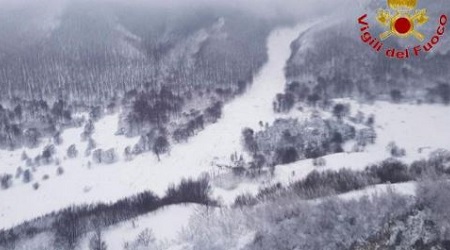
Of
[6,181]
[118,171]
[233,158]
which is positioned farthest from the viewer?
[6,181]

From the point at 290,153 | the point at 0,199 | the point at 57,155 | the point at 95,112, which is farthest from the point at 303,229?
the point at 95,112

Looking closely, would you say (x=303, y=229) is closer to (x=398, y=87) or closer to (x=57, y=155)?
(x=57, y=155)

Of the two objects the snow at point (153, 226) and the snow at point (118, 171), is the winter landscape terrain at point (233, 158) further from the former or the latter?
the snow at point (118, 171)

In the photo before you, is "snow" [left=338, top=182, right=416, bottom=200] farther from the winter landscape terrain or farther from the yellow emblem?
the yellow emblem

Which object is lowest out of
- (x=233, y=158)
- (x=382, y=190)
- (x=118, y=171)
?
(x=382, y=190)

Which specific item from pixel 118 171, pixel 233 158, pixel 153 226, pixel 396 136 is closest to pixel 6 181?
pixel 118 171

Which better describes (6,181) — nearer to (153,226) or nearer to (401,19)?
(153,226)

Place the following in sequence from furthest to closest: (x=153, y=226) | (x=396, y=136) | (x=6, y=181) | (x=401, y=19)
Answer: (x=396, y=136) → (x=6, y=181) → (x=153, y=226) → (x=401, y=19)
